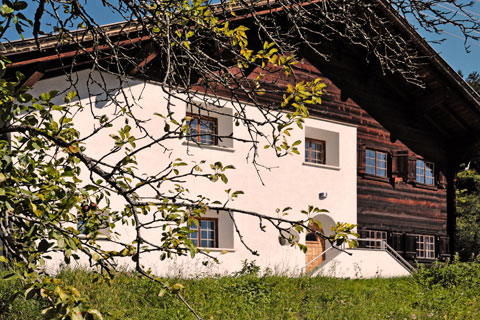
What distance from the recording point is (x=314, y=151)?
54.3 feet

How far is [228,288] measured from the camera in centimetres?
1035

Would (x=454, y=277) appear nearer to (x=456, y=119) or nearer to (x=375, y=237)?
(x=375, y=237)

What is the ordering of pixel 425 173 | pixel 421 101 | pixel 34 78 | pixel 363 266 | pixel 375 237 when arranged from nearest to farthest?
pixel 34 78 < pixel 363 266 < pixel 375 237 < pixel 421 101 < pixel 425 173

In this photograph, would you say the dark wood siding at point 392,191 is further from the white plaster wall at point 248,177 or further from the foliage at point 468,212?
the foliage at point 468,212

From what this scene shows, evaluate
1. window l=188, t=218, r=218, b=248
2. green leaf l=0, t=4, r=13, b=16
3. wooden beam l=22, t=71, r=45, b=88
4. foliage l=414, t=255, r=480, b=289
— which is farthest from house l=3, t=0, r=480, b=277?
green leaf l=0, t=4, r=13, b=16

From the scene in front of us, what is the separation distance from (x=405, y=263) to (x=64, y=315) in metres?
15.6

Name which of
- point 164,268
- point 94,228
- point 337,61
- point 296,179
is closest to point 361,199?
point 296,179

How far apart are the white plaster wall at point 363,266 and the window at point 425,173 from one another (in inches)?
137

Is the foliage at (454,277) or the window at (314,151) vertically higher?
the window at (314,151)

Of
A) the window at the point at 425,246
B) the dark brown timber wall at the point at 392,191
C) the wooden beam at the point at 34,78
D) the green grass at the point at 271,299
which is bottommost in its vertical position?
the green grass at the point at 271,299

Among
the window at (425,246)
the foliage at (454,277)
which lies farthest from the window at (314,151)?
the window at (425,246)

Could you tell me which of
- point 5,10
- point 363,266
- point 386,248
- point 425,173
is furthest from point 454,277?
point 5,10

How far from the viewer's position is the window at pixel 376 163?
17.5 m

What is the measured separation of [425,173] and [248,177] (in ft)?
23.6
